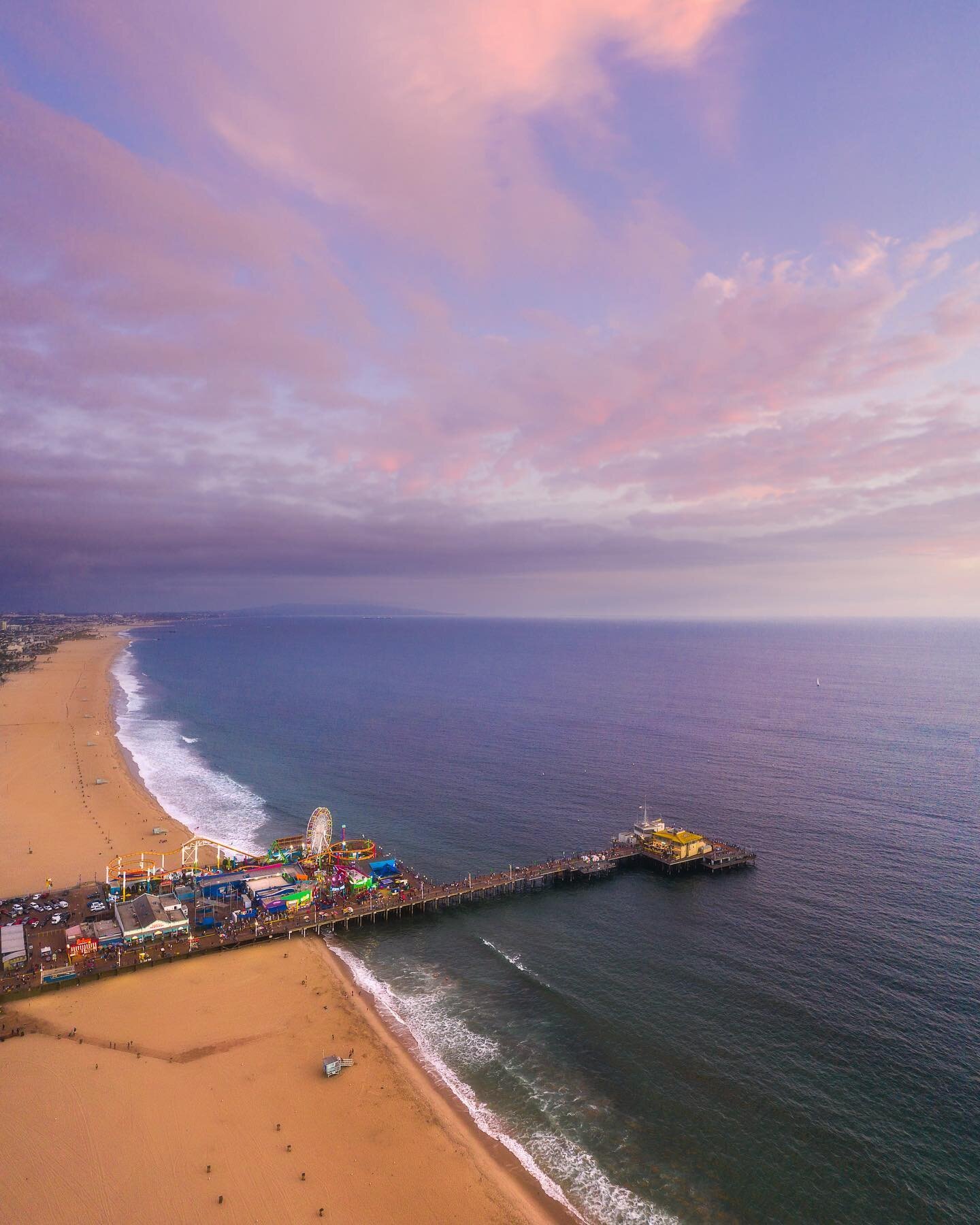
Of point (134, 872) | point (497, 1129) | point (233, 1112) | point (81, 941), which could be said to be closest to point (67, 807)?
point (134, 872)

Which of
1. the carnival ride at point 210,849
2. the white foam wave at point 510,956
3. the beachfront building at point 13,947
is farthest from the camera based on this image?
the carnival ride at point 210,849

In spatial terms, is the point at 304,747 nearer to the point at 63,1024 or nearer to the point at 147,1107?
the point at 63,1024

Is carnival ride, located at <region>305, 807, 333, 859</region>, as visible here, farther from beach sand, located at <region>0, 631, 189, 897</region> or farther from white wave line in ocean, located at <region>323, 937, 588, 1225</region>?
beach sand, located at <region>0, 631, 189, 897</region>

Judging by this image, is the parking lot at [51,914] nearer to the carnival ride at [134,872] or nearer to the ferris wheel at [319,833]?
the carnival ride at [134,872]

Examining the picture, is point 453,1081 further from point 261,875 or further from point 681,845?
point 681,845

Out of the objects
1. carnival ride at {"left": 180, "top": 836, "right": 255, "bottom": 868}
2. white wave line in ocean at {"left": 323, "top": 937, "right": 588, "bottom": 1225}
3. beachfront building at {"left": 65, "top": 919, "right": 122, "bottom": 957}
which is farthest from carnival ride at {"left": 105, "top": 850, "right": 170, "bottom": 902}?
white wave line in ocean at {"left": 323, "top": 937, "right": 588, "bottom": 1225}

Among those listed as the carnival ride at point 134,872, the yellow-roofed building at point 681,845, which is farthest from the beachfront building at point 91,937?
the yellow-roofed building at point 681,845

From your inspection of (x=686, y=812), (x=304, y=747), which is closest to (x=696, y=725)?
(x=686, y=812)
